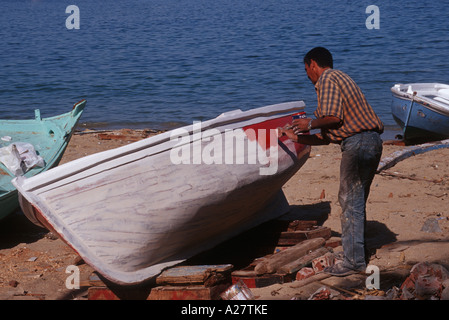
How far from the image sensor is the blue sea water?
60.3 feet

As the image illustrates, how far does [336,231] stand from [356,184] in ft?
5.12

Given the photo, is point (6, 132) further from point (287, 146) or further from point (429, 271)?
point (429, 271)

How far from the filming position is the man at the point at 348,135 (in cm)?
471

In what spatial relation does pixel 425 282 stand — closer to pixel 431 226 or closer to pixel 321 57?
pixel 431 226

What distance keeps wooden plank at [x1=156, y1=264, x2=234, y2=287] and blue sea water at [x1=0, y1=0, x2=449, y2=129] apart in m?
11.0

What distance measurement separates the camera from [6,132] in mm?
8422

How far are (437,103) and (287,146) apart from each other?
21.0ft

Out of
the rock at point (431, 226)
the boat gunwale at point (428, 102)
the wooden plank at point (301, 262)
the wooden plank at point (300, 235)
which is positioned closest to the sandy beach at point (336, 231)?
the rock at point (431, 226)

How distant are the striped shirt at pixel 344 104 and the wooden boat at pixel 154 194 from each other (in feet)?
2.74

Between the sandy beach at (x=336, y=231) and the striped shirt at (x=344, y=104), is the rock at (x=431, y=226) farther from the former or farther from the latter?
the striped shirt at (x=344, y=104)

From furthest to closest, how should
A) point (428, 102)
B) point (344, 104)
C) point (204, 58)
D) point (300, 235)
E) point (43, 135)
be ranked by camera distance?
point (204, 58)
point (428, 102)
point (43, 135)
point (300, 235)
point (344, 104)

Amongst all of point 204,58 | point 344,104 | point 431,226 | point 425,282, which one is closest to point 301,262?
point 425,282

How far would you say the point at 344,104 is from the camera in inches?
187

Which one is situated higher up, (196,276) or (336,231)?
(196,276)
